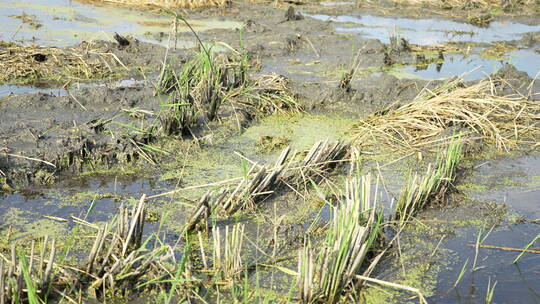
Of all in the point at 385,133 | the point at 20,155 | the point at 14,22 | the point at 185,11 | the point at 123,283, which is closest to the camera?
Result: the point at 123,283

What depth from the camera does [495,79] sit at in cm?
647

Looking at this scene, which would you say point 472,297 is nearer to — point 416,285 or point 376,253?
point 416,285

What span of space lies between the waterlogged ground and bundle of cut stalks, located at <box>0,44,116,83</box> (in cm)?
25

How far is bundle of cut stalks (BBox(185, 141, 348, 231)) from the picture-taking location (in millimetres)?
3680

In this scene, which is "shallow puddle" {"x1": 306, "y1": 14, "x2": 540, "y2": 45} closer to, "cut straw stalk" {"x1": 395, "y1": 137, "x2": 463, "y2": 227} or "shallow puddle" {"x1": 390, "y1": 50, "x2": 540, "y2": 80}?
"shallow puddle" {"x1": 390, "y1": 50, "x2": 540, "y2": 80}

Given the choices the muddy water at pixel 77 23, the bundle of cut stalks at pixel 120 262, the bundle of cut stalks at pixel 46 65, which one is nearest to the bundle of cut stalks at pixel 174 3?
the muddy water at pixel 77 23

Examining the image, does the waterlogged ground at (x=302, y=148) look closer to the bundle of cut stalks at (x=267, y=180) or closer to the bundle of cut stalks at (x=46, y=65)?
the bundle of cut stalks at (x=267, y=180)

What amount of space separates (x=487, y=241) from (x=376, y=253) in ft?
2.61

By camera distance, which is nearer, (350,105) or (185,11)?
(350,105)

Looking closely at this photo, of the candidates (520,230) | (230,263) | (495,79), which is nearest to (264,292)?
(230,263)

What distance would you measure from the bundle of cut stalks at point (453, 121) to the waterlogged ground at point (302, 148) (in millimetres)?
247

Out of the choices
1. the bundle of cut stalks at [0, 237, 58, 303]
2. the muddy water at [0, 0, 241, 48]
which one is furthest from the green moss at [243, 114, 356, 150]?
the muddy water at [0, 0, 241, 48]

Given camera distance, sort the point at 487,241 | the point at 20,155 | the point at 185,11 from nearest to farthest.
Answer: the point at 487,241
the point at 20,155
the point at 185,11

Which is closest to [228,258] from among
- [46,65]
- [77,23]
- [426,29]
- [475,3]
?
[46,65]
